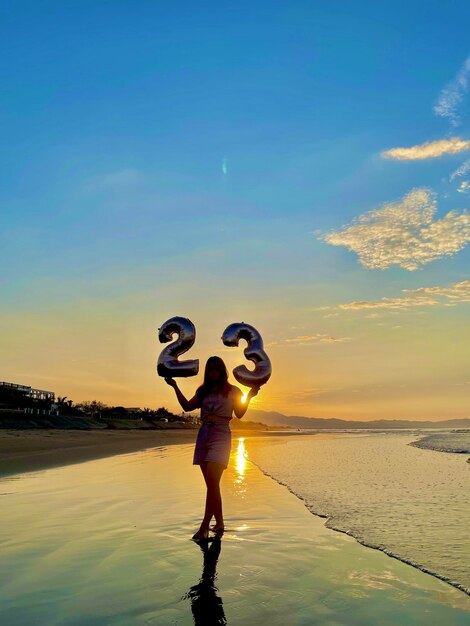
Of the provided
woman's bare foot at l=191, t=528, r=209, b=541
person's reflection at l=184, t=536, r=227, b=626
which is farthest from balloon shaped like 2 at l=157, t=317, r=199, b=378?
person's reflection at l=184, t=536, r=227, b=626

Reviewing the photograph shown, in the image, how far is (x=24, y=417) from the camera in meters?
46.1

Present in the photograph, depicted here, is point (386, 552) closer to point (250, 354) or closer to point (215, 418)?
point (215, 418)

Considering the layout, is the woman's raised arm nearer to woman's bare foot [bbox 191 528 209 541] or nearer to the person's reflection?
woman's bare foot [bbox 191 528 209 541]

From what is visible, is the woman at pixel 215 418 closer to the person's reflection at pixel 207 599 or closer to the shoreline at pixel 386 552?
the person's reflection at pixel 207 599

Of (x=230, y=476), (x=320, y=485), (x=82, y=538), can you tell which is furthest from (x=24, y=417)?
(x=82, y=538)

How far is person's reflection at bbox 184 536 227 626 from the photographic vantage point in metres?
4.18

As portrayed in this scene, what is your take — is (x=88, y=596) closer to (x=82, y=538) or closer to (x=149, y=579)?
(x=149, y=579)

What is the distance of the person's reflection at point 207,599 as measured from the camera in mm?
4184

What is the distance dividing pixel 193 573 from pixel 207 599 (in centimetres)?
85

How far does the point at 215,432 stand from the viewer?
7766 mm

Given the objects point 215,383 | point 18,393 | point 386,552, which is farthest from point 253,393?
point 18,393

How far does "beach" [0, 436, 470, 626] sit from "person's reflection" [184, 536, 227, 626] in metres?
0.01

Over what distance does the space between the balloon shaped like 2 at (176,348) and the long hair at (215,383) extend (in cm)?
20

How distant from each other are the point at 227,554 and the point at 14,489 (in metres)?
7.63
